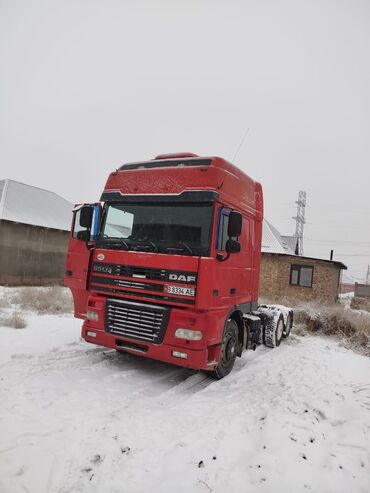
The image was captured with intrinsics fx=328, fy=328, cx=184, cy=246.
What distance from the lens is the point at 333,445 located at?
3.50 metres

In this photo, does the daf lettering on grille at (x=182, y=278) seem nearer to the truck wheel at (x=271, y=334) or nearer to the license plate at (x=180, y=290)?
the license plate at (x=180, y=290)

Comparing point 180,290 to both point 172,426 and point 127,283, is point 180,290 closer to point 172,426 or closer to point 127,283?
point 127,283

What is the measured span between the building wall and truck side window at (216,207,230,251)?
50.7 ft

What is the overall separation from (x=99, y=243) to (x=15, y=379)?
2.34 metres

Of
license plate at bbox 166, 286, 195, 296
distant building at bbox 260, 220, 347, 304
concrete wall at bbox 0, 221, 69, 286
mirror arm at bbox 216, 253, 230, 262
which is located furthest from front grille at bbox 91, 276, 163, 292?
distant building at bbox 260, 220, 347, 304

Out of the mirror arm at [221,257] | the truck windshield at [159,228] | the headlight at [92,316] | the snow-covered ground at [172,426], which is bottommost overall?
the snow-covered ground at [172,426]

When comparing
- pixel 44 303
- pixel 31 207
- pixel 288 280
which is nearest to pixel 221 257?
pixel 44 303

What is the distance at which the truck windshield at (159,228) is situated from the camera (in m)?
4.91

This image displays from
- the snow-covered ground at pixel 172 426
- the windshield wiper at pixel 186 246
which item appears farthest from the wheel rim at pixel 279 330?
the windshield wiper at pixel 186 246

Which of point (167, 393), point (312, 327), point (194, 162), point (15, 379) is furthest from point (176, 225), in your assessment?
point (312, 327)

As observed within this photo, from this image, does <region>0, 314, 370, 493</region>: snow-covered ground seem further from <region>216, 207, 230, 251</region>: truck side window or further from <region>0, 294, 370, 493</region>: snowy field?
<region>216, 207, 230, 251</region>: truck side window

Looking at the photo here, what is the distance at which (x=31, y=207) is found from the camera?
21484 mm

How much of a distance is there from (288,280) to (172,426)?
18.2 meters

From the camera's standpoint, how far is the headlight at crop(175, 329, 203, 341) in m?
4.67
